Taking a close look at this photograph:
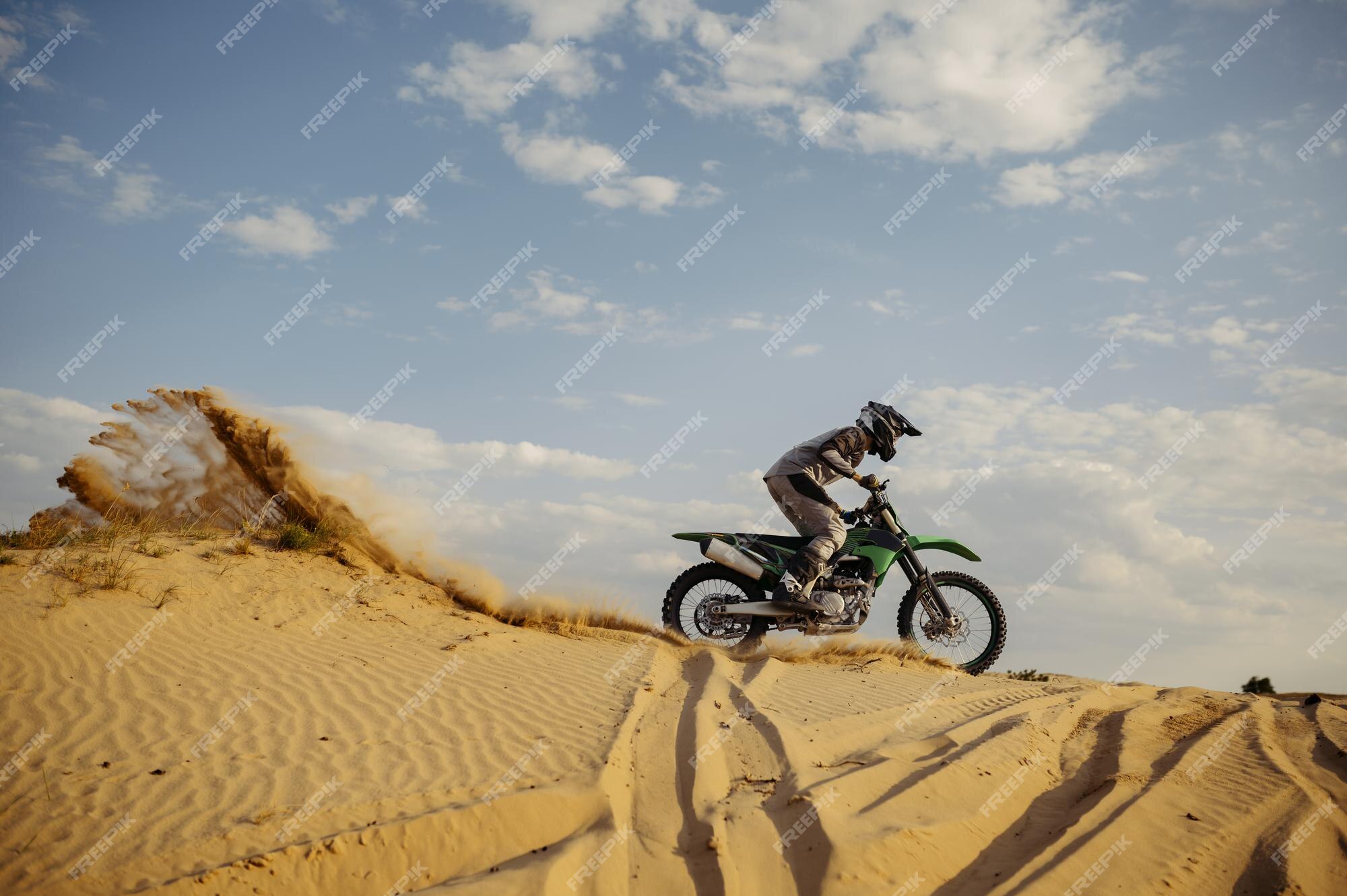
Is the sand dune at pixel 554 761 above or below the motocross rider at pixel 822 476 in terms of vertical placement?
below

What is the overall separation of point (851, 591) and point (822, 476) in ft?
4.41

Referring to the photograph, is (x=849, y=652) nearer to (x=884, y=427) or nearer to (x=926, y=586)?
(x=926, y=586)

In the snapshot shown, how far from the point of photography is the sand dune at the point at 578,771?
13.0ft

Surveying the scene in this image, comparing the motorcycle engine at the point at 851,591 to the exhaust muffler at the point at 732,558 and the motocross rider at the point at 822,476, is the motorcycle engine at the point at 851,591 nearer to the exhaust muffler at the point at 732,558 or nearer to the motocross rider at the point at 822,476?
the motocross rider at the point at 822,476

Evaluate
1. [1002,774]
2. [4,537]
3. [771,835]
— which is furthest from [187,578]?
[1002,774]

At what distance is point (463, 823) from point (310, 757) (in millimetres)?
1399

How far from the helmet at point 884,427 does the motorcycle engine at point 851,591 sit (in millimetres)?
1341

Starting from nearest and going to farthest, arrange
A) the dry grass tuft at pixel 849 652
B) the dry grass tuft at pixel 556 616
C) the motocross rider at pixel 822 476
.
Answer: the motocross rider at pixel 822 476
the dry grass tuft at pixel 849 652
the dry grass tuft at pixel 556 616

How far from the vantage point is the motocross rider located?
8.64m

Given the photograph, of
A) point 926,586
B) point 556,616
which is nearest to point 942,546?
point 926,586

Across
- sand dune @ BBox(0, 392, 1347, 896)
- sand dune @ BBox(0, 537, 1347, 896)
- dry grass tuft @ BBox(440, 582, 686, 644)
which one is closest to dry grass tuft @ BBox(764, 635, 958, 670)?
sand dune @ BBox(0, 392, 1347, 896)

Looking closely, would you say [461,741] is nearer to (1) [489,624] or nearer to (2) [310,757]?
(2) [310,757]

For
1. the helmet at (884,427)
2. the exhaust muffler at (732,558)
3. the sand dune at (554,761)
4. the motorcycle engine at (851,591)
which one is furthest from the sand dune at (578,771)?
the helmet at (884,427)

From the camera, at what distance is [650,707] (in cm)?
646
